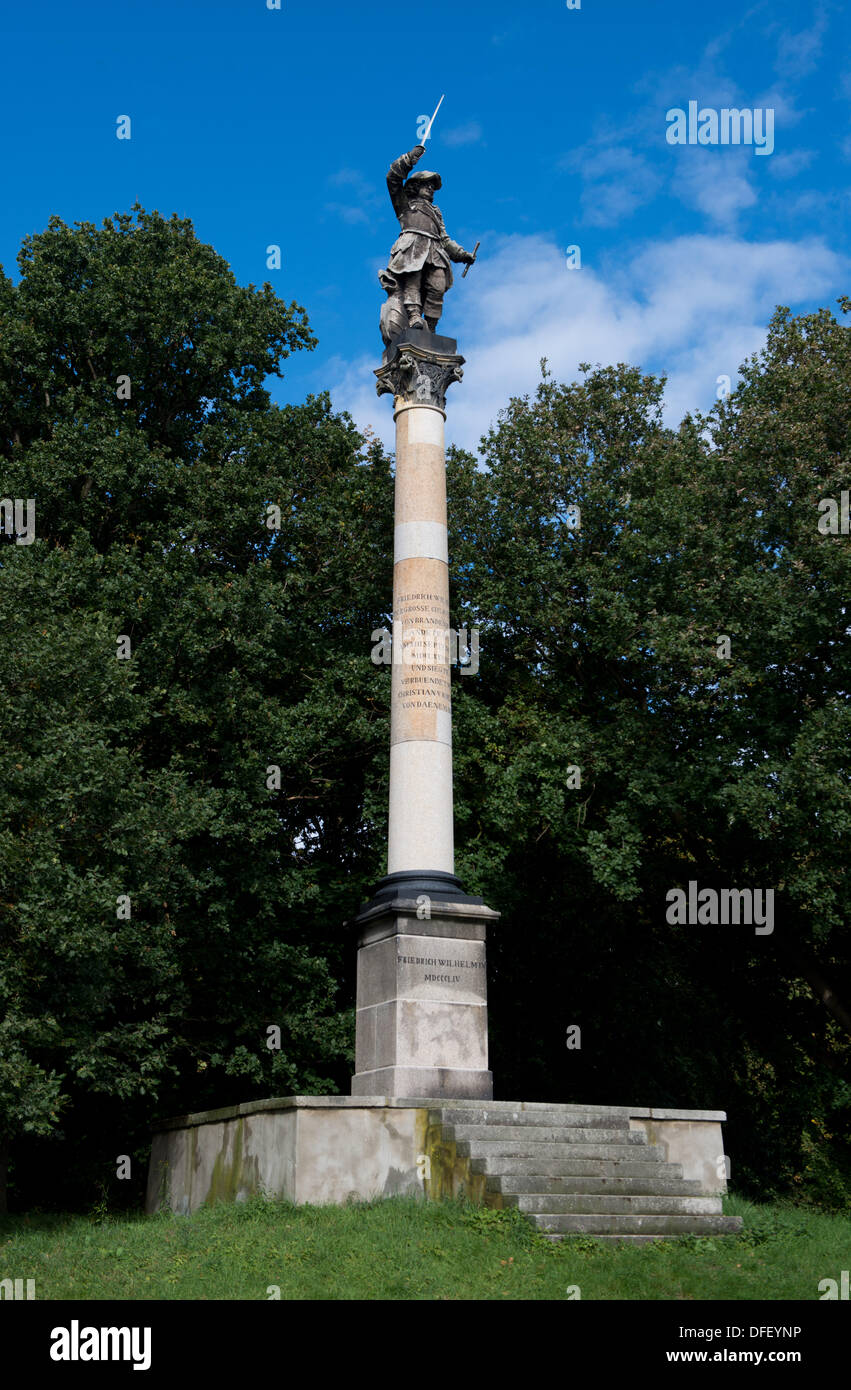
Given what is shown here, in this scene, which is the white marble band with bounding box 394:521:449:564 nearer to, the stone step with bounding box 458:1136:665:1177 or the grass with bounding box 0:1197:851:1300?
the stone step with bounding box 458:1136:665:1177

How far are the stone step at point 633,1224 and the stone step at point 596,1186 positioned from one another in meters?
0.39

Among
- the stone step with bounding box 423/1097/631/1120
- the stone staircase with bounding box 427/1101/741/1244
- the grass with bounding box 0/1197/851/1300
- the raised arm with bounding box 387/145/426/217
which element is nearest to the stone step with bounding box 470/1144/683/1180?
the stone staircase with bounding box 427/1101/741/1244

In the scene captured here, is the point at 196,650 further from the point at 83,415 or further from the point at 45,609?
the point at 83,415

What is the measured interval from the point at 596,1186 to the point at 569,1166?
0.38 metres

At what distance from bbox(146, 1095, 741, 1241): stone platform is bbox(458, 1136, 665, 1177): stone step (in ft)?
0.05

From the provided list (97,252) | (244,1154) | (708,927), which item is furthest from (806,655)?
(97,252)

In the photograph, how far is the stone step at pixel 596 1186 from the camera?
36.8 ft

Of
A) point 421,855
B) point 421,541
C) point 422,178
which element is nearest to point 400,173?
point 422,178

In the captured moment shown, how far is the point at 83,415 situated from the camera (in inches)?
955

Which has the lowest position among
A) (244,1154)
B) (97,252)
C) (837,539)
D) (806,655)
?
(244,1154)

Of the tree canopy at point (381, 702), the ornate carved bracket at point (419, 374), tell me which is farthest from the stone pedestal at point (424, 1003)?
the ornate carved bracket at point (419, 374)

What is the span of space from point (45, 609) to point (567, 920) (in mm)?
13259

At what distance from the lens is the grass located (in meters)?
9.17

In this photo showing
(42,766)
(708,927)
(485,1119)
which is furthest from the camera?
(708,927)
